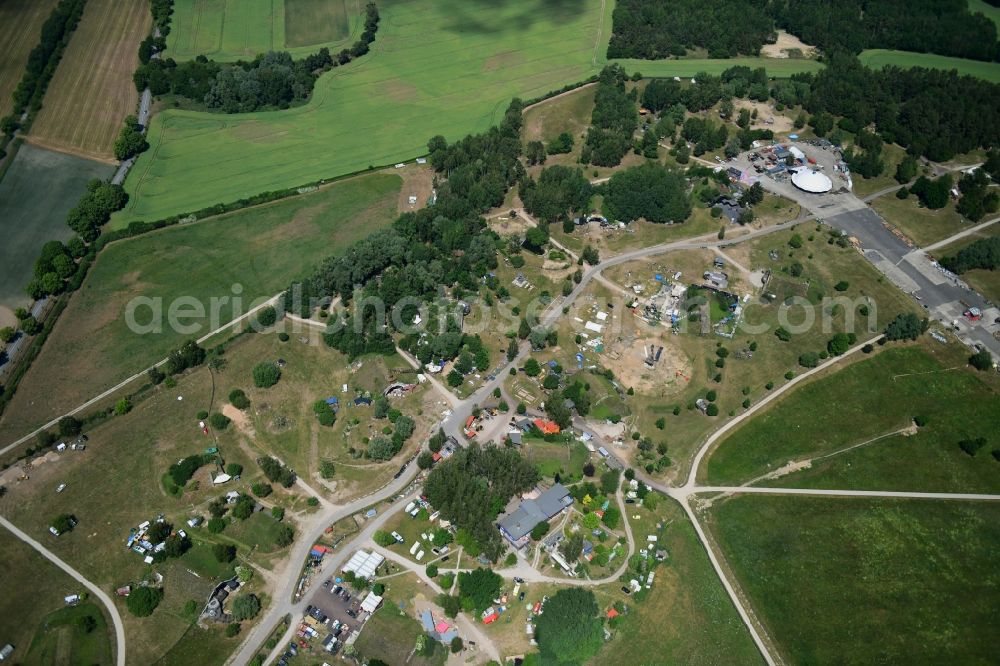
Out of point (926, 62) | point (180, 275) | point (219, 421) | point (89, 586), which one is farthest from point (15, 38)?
point (926, 62)

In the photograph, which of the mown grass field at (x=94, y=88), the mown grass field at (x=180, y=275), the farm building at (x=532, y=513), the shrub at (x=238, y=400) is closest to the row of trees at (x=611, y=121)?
the mown grass field at (x=180, y=275)

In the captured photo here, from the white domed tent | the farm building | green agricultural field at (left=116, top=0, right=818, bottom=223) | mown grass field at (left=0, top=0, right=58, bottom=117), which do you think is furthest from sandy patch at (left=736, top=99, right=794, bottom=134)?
mown grass field at (left=0, top=0, right=58, bottom=117)

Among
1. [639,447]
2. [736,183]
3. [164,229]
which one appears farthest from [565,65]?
[639,447]

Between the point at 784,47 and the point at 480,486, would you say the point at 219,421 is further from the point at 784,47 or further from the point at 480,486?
the point at 784,47

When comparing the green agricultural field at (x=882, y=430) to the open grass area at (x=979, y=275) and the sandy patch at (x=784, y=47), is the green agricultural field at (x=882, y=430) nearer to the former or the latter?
the open grass area at (x=979, y=275)

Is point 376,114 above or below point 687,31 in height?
below

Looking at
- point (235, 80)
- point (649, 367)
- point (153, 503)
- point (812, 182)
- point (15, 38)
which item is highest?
point (235, 80)
